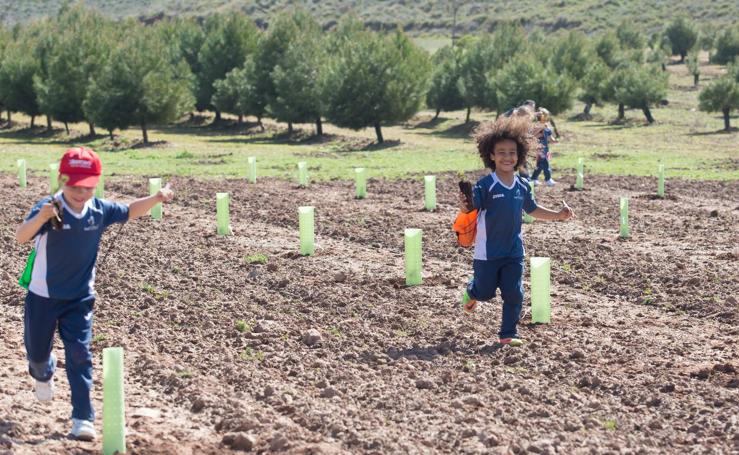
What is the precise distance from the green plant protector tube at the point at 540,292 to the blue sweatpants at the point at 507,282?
99 cm

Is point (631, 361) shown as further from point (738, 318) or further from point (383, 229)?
point (383, 229)

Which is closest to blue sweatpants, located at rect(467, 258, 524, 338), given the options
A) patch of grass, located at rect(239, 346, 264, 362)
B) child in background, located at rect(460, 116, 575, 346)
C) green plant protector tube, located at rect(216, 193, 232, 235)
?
child in background, located at rect(460, 116, 575, 346)

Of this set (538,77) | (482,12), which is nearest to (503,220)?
(538,77)

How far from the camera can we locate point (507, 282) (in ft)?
28.8

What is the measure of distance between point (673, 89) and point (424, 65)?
29.3m

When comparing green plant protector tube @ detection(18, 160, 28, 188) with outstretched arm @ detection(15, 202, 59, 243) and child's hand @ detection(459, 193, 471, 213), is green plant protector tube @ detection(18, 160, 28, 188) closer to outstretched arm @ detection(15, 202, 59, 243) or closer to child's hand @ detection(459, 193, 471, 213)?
child's hand @ detection(459, 193, 471, 213)

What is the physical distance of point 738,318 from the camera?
10180 millimetres

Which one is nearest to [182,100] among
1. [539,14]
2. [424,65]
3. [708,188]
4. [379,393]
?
[424,65]

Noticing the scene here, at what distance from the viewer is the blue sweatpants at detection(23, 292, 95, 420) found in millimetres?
6449

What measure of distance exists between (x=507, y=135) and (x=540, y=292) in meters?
1.72

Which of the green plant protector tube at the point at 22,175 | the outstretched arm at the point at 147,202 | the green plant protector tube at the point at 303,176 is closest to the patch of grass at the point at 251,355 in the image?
the outstretched arm at the point at 147,202

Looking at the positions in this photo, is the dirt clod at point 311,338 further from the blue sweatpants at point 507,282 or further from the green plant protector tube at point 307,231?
the green plant protector tube at point 307,231

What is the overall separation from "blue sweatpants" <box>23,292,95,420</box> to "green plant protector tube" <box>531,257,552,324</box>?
4.43m

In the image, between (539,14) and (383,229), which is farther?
(539,14)
